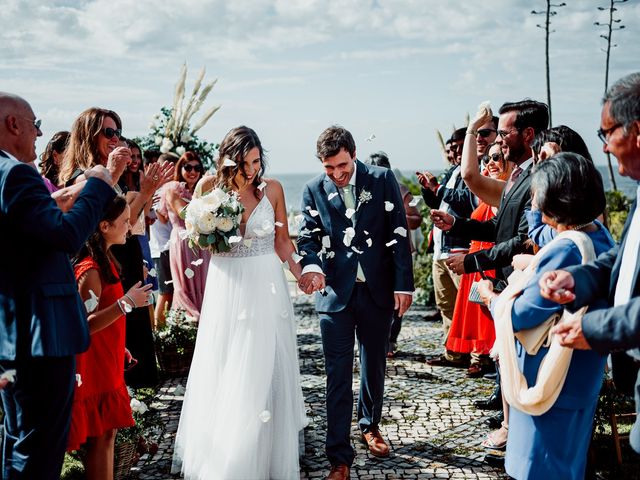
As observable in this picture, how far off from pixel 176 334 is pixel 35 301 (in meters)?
4.30

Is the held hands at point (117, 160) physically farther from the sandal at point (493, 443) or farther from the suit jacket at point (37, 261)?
the sandal at point (493, 443)

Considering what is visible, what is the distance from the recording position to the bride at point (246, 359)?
4473 mm

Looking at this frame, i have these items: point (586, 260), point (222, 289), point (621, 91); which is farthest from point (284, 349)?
point (621, 91)

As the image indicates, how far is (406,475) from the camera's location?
15.2 ft

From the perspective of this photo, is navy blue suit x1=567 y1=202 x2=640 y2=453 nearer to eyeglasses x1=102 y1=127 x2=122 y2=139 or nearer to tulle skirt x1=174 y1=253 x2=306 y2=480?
tulle skirt x1=174 y1=253 x2=306 y2=480

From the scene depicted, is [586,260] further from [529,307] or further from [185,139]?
[185,139]

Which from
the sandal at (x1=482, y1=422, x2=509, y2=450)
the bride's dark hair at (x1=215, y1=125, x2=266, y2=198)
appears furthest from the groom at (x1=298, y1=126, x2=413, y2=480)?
the sandal at (x1=482, y1=422, x2=509, y2=450)

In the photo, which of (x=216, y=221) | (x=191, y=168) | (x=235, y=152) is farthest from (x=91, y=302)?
(x=191, y=168)

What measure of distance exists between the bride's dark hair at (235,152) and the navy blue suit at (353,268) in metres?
0.51

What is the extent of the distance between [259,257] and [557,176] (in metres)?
2.29

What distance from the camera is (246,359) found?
4.56 m

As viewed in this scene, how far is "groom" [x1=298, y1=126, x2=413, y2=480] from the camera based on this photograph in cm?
473

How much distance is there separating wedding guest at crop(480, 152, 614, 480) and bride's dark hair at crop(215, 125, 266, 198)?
2.18 metres

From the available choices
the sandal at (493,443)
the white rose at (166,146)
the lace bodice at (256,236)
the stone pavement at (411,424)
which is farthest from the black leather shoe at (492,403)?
the white rose at (166,146)
